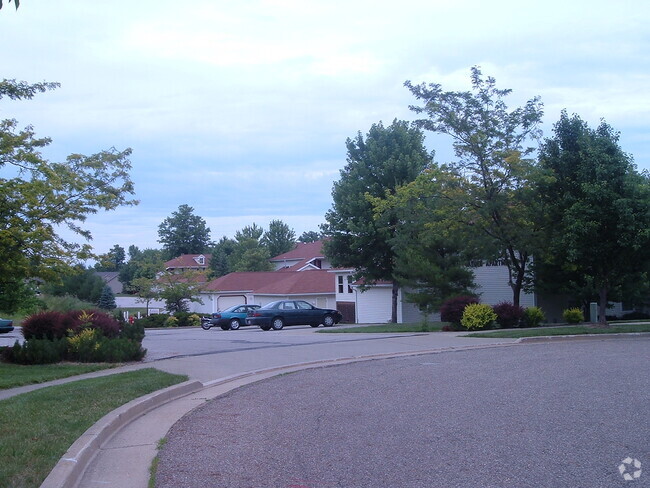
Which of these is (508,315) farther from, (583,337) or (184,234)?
(184,234)

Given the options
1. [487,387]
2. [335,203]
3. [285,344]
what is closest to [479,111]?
[285,344]

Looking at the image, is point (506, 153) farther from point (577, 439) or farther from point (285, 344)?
point (577, 439)

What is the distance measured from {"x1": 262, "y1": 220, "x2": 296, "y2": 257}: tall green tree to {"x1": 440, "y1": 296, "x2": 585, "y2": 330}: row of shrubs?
73795 mm

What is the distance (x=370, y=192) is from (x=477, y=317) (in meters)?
16.1

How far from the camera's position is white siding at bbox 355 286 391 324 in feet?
151

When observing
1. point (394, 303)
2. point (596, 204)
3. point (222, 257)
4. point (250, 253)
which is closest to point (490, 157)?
point (596, 204)

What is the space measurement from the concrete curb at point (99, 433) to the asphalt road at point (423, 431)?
78 cm

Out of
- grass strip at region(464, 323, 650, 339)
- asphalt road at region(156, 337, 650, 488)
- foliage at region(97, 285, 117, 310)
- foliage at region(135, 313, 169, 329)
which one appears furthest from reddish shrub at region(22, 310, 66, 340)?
foliage at region(97, 285, 117, 310)

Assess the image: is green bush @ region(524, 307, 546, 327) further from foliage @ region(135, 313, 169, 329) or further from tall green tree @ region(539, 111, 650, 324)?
foliage @ region(135, 313, 169, 329)

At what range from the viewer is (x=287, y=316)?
118ft

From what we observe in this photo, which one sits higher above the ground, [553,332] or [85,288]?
Result: [85,288]

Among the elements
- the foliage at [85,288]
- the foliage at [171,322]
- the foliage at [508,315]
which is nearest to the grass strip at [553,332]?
the foliage at [508,315]

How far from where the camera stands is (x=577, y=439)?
317 inches

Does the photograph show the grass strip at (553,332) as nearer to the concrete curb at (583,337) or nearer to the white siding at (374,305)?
the concrete curb at (583,337)
